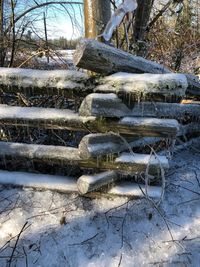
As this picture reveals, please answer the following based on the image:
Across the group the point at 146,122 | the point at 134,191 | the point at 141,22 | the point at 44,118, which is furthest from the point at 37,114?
the point at 141,22

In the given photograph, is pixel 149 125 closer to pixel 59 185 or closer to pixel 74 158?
pixel 74 158

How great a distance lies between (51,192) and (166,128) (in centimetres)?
121

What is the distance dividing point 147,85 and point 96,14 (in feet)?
5.03

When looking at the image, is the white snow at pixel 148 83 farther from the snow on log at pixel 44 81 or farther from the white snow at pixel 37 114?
the white snow at pixel 37 114

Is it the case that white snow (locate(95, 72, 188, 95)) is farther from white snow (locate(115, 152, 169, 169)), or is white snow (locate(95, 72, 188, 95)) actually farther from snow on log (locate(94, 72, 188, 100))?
white snow (locate(115, 152, 169, 169))

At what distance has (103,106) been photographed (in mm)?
2904

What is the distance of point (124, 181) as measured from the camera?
344 cm

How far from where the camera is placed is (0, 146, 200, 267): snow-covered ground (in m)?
2.75

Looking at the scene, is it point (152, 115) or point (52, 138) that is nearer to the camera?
point (152, 115)

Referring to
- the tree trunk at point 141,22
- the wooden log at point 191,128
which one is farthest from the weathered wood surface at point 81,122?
the tree trunk at point 141,22

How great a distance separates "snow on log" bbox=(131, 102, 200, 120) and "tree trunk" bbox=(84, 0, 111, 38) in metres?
1.16

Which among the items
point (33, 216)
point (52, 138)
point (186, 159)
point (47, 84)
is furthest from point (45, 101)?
point (186, 159)

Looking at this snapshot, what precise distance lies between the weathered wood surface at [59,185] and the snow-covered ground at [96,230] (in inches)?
2.1

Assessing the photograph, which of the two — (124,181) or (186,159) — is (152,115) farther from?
(186,159)
